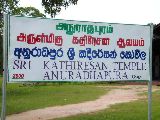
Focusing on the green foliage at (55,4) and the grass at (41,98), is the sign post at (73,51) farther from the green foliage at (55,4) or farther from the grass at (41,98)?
the green foliage at (55,4)

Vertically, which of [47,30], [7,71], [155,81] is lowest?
[155,81]

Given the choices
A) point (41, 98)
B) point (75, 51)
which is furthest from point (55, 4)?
point (75, 51)

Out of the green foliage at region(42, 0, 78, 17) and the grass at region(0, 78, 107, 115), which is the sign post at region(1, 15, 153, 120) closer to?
the grass at region(0, 78, 107, 115)

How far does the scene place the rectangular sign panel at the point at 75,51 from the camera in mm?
8461

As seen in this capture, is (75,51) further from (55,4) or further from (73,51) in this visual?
(55,4)

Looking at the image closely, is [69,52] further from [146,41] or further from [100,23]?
[146,41]

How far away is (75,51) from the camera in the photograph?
29.4ft

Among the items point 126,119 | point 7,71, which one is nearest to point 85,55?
point 7,71

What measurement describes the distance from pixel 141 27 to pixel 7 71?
2973mm

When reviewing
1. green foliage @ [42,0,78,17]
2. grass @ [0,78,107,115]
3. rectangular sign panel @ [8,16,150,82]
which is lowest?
grass @ [0,78,107,115]

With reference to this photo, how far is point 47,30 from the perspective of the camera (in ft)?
28.4

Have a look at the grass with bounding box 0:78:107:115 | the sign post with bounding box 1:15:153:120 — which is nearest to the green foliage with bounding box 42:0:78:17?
the grass with bounding box 0:78:107:115

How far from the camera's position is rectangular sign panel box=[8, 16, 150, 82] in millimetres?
8461

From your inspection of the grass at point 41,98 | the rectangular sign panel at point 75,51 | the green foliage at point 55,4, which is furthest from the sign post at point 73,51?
the green foliage at point 55,4
